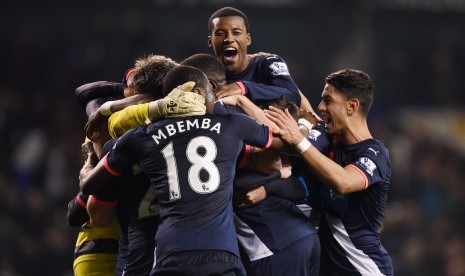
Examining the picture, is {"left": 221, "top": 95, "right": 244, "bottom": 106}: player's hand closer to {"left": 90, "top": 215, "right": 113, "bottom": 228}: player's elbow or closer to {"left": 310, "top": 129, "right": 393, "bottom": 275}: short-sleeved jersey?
{"left": 310, "top": 129, "right": 393, "bottom": 275}: short-sleeved jersey

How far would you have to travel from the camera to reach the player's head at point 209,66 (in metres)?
5.88

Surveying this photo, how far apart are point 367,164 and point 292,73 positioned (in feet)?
25.4

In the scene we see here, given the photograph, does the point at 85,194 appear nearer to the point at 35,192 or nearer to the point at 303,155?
the point at 303,155

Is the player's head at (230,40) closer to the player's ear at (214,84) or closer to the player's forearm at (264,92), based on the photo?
the player's forearm at (264,92)

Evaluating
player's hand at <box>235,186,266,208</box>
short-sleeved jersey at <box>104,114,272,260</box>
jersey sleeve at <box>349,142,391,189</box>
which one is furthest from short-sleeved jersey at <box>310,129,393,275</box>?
short-sleeved jersey at <box>104,114,272,260</box>

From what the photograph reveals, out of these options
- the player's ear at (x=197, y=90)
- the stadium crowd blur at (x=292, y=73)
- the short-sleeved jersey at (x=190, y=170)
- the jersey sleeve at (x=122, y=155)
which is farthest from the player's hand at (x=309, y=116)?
the stadium crowd blur at (x=292, y=73)

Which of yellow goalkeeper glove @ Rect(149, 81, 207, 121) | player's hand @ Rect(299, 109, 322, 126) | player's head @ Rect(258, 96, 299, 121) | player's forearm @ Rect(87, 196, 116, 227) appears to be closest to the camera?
yellow goalkeeper glove @ Rect(149, 81, 207, 121)

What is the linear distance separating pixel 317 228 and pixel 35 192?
5.82 m

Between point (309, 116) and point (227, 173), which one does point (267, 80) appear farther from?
point (227, 173)

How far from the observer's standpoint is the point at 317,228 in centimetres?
619

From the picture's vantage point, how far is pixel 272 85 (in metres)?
6.30

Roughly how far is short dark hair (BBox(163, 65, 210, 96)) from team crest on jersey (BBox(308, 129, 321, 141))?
2.85 feet

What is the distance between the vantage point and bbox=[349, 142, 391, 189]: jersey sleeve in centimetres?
583

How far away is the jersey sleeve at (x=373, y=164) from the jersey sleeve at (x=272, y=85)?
593 mm
